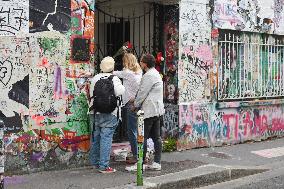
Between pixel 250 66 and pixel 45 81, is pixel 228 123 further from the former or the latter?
pixel 45 81

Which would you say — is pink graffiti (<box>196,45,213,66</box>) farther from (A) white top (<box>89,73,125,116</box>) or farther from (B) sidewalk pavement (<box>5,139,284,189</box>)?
(A) white top (<box>89,73,125,116</box>)

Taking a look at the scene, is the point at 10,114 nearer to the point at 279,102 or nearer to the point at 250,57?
the point at 250,57

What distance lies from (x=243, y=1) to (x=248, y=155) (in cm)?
344

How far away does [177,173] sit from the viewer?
320 inches

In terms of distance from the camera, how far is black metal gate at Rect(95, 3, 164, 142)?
10.4 m

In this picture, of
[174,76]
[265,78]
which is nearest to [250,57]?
[265,78]

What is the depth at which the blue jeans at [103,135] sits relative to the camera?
8.05 m

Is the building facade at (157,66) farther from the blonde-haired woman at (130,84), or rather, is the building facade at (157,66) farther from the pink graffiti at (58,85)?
the blonde-haired woman at (130,84)

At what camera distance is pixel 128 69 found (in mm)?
8531

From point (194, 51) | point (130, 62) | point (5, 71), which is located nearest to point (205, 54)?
point (194, 51)

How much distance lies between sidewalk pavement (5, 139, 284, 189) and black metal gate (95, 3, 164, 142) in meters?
1.58

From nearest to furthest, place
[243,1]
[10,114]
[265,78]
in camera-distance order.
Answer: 1. [10,114]
2. [243,1]
3. [265,78]

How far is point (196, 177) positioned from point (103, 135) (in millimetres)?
1588

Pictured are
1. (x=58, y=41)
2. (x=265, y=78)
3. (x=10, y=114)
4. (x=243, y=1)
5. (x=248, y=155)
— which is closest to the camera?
(x=10, y=114)
